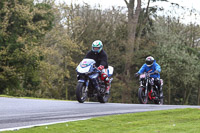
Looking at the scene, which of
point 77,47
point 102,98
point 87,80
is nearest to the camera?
point 87,80

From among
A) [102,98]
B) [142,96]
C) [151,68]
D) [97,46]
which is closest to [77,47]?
[151,68]

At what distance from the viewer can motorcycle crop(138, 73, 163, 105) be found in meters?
16.6

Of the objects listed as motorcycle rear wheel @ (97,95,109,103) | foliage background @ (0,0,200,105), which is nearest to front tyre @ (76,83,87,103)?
motorcycle rear wheel @ (97,95,109,103)

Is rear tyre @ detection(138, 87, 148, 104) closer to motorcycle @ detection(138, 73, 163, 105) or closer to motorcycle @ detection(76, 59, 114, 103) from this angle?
motorcycle @ detection(138, 73, 163, 105)

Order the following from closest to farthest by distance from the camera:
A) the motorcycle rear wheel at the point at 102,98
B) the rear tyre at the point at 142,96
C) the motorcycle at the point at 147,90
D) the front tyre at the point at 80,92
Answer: the front tyre at the point at 80,92 < the motorcycle rear wheel at the point at 102,98 < the rear tyre at the point at 142,96 < the motorcycle at the point at 147,90

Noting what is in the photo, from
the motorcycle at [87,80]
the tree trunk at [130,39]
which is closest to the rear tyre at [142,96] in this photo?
the motorcycle at [87,80]

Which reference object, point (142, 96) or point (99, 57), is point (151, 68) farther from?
point (99, 57)

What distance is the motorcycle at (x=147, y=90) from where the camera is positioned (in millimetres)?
16641

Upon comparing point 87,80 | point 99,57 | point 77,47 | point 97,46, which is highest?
point 77,47

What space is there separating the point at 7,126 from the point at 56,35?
31.0 meters

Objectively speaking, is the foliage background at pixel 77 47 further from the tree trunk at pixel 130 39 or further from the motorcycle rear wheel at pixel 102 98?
the motorcycle rear wheel at pixel 102 98

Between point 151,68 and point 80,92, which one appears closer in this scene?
point 80,92

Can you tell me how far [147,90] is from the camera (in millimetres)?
17078

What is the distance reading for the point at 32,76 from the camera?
3362cm
